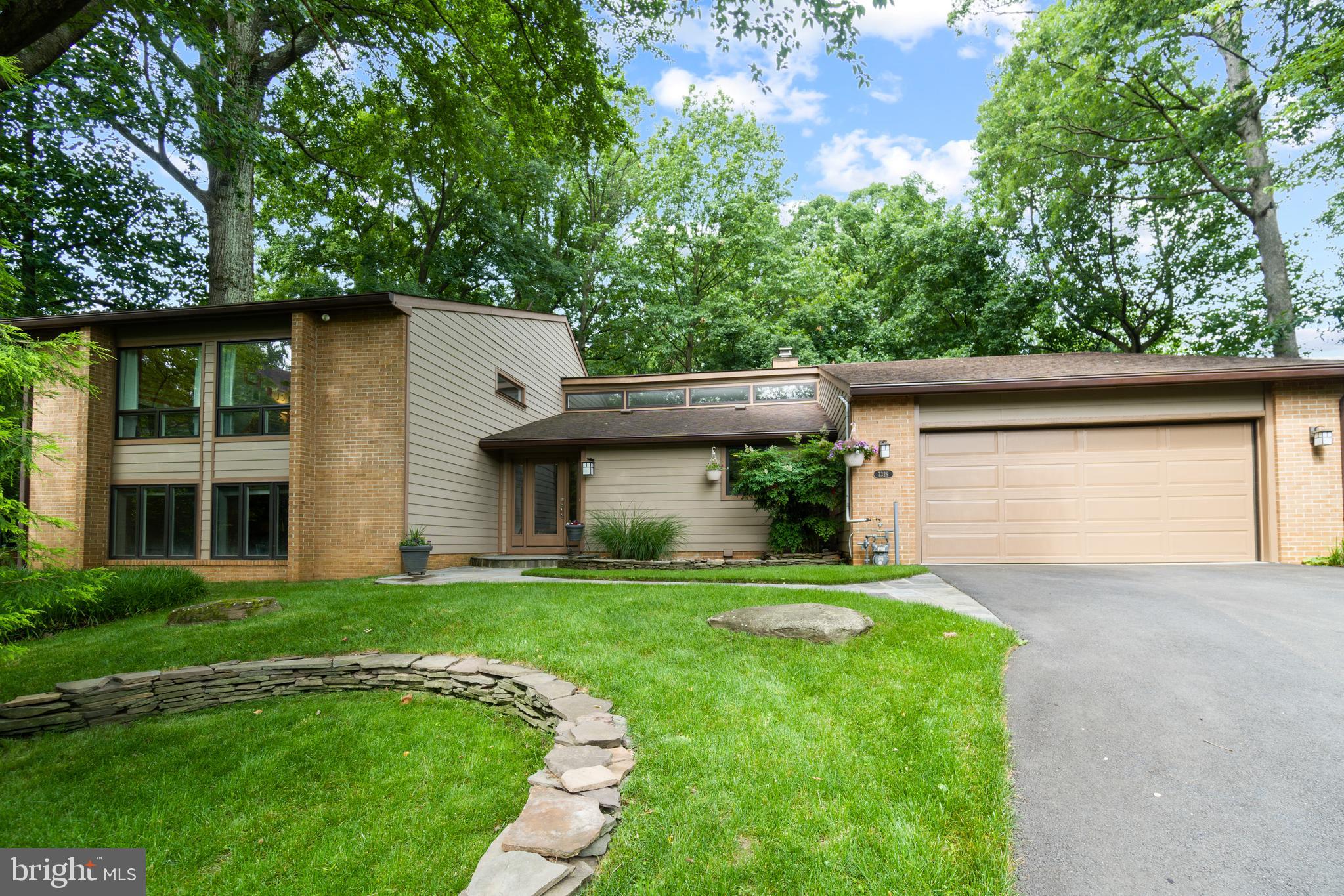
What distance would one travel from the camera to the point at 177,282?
18125mm

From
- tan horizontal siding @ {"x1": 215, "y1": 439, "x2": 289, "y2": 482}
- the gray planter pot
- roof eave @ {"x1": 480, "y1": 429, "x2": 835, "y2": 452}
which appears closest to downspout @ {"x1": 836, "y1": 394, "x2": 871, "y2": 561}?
roof eave @ {"x1": 480, "y1": 429, "x2": 835, "y2": 452}

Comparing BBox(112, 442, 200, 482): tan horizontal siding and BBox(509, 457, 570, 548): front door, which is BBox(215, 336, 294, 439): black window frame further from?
BBox(509, 457, 570, 548): front door

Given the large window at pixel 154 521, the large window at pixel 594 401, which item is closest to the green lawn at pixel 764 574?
the large window at pixel 594 401

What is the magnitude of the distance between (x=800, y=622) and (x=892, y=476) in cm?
543

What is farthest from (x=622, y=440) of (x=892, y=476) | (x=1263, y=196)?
(x=1263, y=196)

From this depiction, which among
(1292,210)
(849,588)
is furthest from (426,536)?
(1292,210)

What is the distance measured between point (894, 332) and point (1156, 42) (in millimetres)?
8874

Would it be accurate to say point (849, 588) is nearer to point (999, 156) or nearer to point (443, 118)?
point (443, 118)

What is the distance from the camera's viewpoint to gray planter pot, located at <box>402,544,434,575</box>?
9.65 meters

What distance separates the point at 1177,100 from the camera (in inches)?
590

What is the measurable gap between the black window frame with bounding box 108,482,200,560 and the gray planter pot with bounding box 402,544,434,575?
395 cm

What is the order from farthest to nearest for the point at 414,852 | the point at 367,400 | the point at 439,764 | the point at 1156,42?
the point at 1156,42, the point at 367,400, the point at 439,764, the point at 414,852

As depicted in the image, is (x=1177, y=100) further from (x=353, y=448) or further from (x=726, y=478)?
(x=353, y=448)

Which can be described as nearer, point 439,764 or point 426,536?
point 439,764
